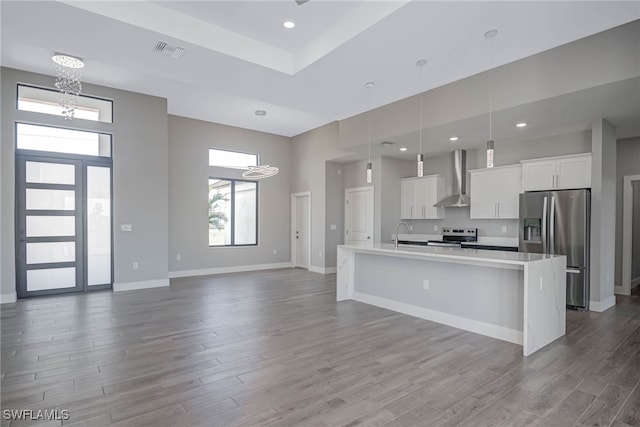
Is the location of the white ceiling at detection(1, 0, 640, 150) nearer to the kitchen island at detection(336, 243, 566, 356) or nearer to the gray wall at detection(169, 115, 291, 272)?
the kitchen island at detection(336, 243, 566, 356)

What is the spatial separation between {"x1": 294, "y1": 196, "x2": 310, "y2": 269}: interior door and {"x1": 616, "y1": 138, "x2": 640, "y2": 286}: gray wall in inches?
248

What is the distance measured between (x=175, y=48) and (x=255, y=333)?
3.23 m

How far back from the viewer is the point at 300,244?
30.3 ft

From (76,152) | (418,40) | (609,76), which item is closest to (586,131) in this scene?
(609,76)

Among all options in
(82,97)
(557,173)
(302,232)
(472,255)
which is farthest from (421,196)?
(82,97)

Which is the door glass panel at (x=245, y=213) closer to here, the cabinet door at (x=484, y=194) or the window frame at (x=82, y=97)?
the window frame at (x=82, y=97)

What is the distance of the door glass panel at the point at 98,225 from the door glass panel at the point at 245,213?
296cm

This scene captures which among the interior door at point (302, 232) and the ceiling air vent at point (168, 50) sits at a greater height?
the ceiling air vent at point (168, 50)

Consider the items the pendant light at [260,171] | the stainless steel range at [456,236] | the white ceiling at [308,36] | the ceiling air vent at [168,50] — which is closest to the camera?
the white ceiling at [308,36]

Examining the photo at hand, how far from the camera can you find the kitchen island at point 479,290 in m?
3.43

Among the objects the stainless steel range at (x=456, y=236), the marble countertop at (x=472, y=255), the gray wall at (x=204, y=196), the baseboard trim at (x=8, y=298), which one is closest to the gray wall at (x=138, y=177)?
the gray wall at (x=204, y=196)

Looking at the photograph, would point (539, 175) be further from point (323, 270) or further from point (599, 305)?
point (323, 270)

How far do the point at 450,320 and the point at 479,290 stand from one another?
543mm

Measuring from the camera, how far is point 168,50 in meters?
3.62
